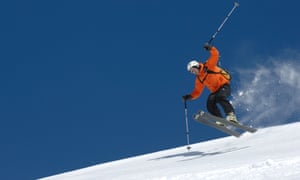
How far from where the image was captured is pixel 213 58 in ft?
37.1

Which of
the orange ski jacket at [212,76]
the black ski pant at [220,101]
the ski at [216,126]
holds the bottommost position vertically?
the ski at [216,126]

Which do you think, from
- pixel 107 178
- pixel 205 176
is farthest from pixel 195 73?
pixel 205 176

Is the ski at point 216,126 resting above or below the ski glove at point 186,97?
below

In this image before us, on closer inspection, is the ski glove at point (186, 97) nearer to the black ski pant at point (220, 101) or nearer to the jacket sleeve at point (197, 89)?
the jacket sleeve at point (197, 89)

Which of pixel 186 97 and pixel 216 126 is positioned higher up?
pixel 186 97

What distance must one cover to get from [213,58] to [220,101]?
97 cm

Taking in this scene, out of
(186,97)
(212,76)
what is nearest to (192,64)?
(212,76)

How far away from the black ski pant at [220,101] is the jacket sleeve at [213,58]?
1.84 feet

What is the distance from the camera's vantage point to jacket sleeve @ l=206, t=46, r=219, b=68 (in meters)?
11.3

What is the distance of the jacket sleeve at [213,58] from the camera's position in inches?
443

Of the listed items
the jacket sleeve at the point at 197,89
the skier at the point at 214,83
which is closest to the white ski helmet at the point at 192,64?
the skier at the point at 214,83

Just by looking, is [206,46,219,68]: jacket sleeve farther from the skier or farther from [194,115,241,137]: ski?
[194,115,241,137]: ski

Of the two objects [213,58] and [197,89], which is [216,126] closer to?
[197,89]

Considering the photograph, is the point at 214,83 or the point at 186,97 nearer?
the point at 214,83
